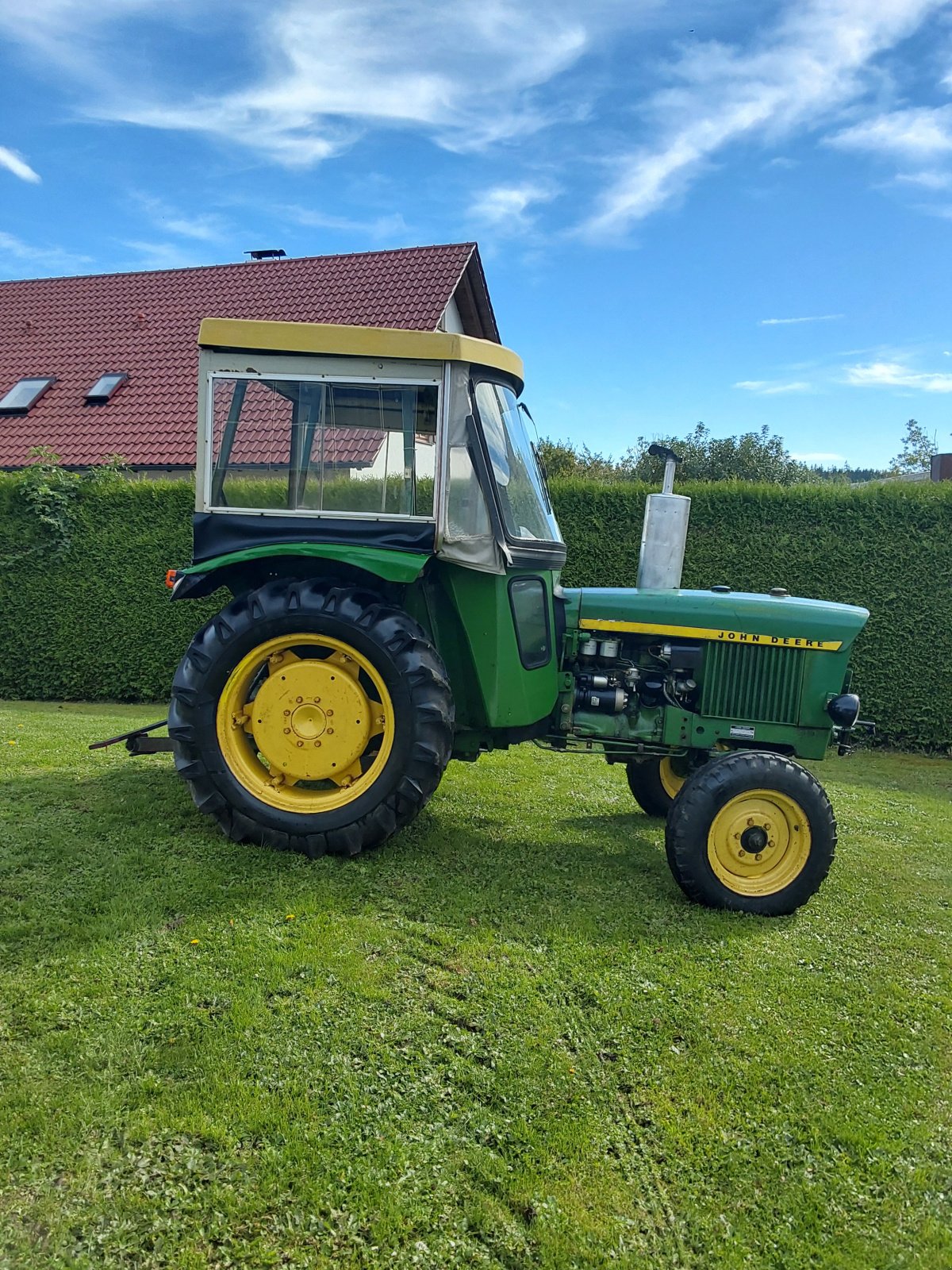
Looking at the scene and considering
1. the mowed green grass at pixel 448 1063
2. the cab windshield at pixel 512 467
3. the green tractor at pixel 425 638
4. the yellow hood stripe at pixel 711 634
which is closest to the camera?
the mowed green grass at pixel 448 1063

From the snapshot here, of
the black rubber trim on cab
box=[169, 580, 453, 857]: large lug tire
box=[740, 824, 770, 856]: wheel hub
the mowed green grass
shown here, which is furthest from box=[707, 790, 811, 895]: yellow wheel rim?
the black rubber trim on cab

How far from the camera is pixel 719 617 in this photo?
14.6ft

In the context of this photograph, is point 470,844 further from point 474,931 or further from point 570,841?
point 474,931

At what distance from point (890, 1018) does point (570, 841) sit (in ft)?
6.24

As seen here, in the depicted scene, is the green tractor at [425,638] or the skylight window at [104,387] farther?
the skylight window at [104,387]

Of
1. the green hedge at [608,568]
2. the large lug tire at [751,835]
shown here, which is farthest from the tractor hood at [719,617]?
the green hedge at [608,568]

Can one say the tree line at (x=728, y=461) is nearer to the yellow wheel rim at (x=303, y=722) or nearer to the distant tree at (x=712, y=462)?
the distant tree at (x=712, y=462)

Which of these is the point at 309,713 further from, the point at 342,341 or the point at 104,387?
the point at 104,387

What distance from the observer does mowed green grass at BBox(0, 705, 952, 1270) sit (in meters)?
2.06

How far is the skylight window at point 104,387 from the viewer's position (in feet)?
42.3

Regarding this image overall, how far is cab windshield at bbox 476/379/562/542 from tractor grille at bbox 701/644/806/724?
1.05m

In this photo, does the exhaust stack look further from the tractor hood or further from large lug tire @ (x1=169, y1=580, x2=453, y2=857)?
large lug tire @ (x1=169, y1=580, x2=453, y2=857)

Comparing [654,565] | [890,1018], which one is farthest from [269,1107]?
[654,565]

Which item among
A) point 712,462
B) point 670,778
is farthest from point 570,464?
point 670,778
